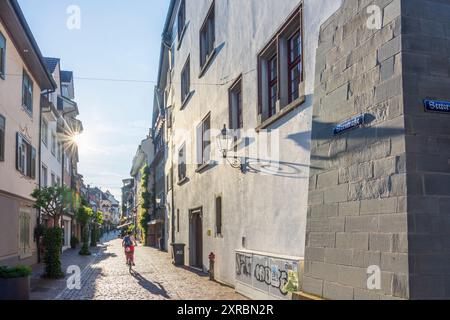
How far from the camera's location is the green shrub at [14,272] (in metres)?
10.4

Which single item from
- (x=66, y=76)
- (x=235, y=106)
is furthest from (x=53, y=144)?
(x=235, y=106)

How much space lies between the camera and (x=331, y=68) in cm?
800

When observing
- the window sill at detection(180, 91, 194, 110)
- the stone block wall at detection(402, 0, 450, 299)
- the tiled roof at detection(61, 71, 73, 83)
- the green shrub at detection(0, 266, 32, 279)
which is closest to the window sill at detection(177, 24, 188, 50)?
the window sill at detection(180, 91, 194, 110)

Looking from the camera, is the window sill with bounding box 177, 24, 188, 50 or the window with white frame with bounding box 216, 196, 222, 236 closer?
the window with white frame with bounding box 216, 196, 222, 236

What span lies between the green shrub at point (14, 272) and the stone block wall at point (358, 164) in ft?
20.0

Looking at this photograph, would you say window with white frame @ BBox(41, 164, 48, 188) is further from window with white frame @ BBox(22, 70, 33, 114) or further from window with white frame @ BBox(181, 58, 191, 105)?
window with white frame @ BBox(181, 58, 191, 105)

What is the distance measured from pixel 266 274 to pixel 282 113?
347 centimetres

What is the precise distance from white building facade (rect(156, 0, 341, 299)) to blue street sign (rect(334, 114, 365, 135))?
181 cm

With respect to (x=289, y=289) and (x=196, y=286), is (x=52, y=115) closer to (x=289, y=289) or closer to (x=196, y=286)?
(x=196, y=286)

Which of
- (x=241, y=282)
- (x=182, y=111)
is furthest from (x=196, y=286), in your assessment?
(x=182, y=111)

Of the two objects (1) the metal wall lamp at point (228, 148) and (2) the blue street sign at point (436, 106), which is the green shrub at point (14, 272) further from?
(2) the blue street sign at point (436, 106)

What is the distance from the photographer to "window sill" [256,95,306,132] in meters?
9.63

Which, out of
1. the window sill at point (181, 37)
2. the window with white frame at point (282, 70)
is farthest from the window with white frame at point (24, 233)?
the window with white frame at point (282, 70)

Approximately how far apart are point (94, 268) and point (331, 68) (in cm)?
1527
